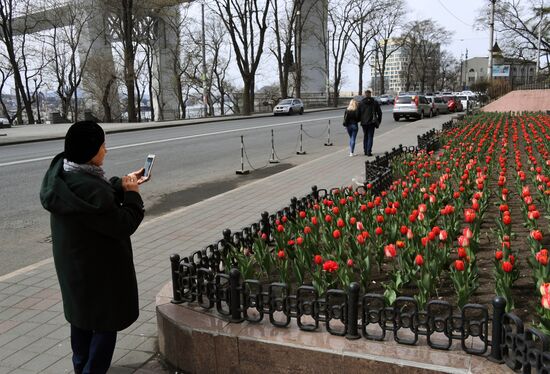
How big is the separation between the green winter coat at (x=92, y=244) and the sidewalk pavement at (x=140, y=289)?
2.79ft

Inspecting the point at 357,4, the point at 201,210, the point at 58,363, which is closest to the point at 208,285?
the point at 58,363

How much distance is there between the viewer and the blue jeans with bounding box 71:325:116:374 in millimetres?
2918

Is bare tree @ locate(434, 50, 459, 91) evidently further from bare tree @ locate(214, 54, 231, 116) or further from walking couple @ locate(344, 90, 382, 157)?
walking couple @ locate(344, 90, 382, 157)

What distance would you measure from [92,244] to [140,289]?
2.34m

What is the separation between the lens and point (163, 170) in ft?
43.9

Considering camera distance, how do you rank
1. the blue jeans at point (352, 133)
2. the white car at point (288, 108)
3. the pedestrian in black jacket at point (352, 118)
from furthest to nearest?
the white car at point (288, 108) → the blue jeans at point (352, 133) → the pedestrian in black jacket at point (352, 118)

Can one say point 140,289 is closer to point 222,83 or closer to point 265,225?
point 265,225

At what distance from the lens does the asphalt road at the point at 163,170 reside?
738 centimetres

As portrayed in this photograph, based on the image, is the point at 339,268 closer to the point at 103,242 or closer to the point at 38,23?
the point at 103,242

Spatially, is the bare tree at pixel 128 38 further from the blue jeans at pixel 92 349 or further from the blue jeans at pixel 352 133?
the blue jeans at pixel 92 349

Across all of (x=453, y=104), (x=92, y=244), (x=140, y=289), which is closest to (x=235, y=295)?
(x=92, y=244)

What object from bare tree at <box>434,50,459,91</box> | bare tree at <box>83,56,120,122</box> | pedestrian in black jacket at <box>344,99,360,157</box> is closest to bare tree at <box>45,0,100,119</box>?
bare tree at <box>83,56,120,122</box>

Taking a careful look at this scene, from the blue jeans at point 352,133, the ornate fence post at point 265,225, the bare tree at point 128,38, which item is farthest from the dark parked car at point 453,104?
the ornate fence post at point 265,225

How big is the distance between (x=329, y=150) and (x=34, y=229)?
11434 millimetres
